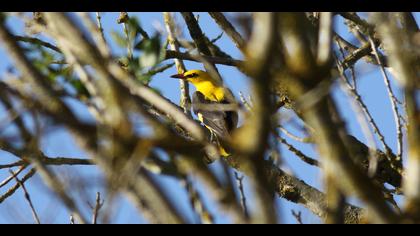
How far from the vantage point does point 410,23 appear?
3.66m

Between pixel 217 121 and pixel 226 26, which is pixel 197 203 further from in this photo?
pixel 217 121

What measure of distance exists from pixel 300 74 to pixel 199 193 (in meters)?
0.42

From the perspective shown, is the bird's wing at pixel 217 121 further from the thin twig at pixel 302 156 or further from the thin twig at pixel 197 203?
the thin twig at pixel 197 203

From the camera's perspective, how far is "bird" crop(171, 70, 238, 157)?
711cm

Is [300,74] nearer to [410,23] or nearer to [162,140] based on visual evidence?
[162,140]

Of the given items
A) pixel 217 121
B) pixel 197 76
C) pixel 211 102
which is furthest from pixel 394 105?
pixel 197 76

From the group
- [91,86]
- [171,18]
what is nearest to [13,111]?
[91,86]

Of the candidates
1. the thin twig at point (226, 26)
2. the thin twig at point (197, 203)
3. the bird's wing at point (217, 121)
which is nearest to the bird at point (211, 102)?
the bird's wing at point (217, 121)

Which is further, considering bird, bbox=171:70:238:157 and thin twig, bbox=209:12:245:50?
bird, bbox=171:70:238:157

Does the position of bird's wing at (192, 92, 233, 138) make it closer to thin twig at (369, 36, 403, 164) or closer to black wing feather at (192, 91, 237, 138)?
black wing feather at (192, 91, 237, 138)

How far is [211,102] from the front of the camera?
814cm

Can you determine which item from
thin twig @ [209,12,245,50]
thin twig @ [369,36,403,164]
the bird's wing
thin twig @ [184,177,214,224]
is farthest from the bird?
thin twig @ [184,177,214,224]

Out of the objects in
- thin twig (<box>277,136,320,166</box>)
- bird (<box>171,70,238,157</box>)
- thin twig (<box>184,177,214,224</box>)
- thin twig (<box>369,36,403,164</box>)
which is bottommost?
bird (<box>171,70,238,157</box>)

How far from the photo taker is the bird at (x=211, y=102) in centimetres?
711
